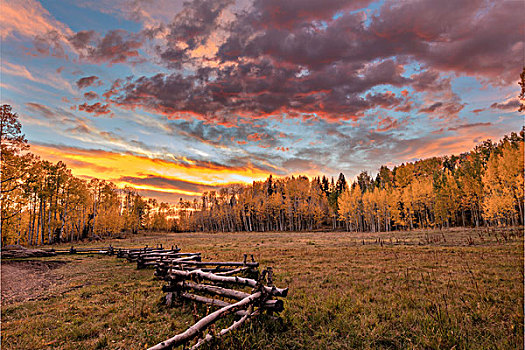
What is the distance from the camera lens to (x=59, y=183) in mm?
42844

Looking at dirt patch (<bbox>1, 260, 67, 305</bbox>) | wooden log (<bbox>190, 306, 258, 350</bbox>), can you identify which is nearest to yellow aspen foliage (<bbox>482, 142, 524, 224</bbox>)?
wooden log (<bbox>190, 306, 258, 350</bbox>)

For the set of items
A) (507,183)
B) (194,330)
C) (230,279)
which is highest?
(507,183)

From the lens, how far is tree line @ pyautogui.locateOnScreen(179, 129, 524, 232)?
143 feet

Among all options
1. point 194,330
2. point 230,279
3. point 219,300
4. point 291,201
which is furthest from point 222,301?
point 291,201

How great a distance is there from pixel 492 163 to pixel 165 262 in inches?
2406

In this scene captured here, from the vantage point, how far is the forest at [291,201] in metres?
35.6

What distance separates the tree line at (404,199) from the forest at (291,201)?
26cm

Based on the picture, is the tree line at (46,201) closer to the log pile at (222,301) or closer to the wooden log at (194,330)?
the log pile at (222,301)

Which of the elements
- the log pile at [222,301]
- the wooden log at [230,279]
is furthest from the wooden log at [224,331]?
the wooden log at [230,279]

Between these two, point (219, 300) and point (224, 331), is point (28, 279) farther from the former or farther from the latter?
point (224, 331)

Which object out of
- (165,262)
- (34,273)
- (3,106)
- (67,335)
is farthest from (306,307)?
(3,106)

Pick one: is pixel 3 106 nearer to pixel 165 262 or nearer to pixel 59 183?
pixel 165 262

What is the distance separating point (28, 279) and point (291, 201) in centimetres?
7108

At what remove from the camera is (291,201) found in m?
81.2
